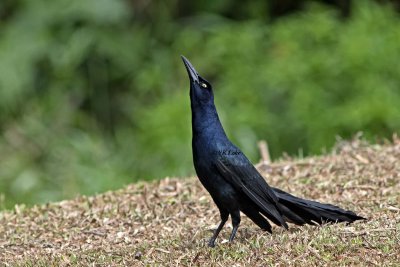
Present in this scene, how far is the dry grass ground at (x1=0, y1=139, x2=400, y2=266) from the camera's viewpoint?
16.5ft

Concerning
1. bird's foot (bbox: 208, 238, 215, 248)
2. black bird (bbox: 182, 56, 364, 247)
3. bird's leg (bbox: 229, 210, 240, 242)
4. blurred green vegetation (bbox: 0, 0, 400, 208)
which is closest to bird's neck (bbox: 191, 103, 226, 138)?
black bird (bbox: 182, 56, 364, 247)

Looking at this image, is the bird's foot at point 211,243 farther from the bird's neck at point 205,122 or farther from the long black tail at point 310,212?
the bird's neck at point 205,122

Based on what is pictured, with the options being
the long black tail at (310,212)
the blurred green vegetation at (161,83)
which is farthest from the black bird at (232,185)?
Result: the blurred green vegetation at (161,83)

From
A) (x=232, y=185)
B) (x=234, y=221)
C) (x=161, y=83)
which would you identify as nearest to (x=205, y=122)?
(x=232, y=185)

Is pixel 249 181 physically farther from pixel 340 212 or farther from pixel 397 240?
pixel 397 240

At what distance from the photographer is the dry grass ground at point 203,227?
503cm

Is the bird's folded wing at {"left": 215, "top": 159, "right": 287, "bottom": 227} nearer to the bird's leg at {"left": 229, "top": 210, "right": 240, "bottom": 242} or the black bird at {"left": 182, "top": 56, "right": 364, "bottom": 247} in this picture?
the black bird at {"left": 182, "top": 56, "right": 364, "bottom": 247}

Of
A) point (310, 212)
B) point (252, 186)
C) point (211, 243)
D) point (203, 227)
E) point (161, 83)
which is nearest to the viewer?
point (211, 243)

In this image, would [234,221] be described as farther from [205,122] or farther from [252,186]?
[205,122]

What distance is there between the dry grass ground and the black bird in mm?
97

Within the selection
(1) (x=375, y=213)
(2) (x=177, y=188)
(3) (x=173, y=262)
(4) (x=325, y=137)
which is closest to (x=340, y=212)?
(1) (x=375, y=213)

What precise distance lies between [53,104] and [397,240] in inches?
283

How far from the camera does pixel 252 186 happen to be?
5523 mm

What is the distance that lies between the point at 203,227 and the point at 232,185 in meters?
0.75
